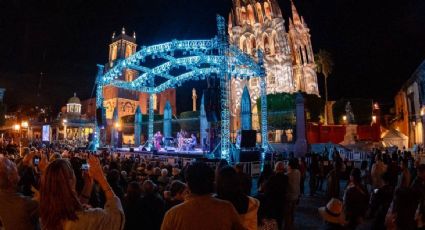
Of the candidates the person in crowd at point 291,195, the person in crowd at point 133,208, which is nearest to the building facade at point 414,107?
the person in crowd at point 291,195

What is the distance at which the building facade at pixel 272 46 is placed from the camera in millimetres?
46062

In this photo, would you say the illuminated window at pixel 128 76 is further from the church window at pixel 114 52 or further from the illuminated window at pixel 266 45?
the illuminated window at pixel 266 45

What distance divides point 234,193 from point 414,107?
141 ft

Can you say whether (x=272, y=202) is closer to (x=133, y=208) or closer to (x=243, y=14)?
(x=133, y=208)

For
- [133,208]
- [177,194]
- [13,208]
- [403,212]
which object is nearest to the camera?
[13,208]

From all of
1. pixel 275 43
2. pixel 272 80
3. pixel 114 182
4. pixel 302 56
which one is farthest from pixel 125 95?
pixel 114 182

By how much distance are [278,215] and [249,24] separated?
49603mm

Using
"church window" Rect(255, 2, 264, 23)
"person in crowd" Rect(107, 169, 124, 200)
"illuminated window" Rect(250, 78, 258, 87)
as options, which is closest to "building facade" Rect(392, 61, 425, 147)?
"illuminated window" Rect(250, 78, 258, 87)

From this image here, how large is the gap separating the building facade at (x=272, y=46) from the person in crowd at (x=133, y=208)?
130ft

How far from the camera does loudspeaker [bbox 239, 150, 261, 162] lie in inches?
655

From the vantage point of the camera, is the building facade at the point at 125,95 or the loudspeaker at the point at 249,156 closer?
the loudspeaker at the point at 249,156

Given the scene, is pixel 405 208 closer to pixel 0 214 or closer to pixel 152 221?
pixel 152 221

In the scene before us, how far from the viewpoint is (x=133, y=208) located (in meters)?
3.90

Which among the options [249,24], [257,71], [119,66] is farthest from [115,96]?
[257,71]
